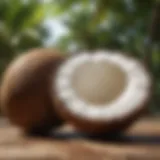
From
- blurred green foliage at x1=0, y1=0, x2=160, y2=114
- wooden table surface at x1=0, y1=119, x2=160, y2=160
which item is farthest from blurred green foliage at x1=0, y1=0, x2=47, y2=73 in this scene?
wooden table surface at x1=0, y1=119, x2=160, y2=160

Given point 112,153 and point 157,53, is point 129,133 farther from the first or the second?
point 157,53

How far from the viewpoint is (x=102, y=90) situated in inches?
39.6

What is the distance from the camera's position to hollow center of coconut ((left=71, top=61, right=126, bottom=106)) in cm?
96

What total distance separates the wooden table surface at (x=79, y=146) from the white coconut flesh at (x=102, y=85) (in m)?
0.05

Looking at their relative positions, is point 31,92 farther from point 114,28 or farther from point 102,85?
point 114,28

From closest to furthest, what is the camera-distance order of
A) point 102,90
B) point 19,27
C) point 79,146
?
point 79,146, point 102,90, point 19,27

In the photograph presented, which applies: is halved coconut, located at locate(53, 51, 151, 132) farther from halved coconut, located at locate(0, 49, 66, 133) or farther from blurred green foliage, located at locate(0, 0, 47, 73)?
blurred green foliage, located at locate(0, 0, 47, 73)

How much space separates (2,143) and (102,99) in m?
0.22

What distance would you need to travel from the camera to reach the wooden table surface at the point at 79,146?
71 centimetres

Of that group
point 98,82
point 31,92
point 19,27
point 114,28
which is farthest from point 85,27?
point 31,92

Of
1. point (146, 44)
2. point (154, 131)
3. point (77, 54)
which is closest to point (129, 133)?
point (154, 131)

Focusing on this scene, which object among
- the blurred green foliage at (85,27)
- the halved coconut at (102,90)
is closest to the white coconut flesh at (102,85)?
the halved coconut at (102,90)

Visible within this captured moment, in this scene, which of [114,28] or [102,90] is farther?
[114,28]

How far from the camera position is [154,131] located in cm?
100
